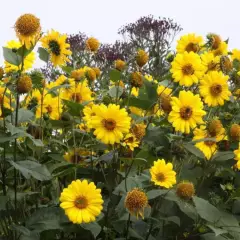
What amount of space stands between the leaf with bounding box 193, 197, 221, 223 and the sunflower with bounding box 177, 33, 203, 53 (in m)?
0.74

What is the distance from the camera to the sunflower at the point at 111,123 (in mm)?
1499

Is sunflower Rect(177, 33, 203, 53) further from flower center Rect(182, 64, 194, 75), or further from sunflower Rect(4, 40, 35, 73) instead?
sunflower Rect(4, 40, 35, 73)

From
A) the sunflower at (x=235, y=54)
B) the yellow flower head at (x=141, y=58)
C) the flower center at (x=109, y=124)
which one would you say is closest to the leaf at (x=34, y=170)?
the flower center at (x=109, y=124)

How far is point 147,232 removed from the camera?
1645mm

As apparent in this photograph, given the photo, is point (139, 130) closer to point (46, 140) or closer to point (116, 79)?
point (116, 79)

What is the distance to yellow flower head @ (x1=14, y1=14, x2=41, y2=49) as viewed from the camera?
152cm

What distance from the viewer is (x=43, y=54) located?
1778mm

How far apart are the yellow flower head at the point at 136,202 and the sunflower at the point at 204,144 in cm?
41

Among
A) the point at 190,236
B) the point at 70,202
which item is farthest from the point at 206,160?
the point at 70,202

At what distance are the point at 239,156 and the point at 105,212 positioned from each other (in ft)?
1.51

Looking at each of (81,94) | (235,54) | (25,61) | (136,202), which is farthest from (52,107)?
(235,54)

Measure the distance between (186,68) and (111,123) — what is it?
0.40 metres

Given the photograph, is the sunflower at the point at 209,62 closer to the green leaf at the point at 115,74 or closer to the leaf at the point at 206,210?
the green leaf at the point at 115,74

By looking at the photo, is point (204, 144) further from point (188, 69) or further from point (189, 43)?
point (189, 43)
